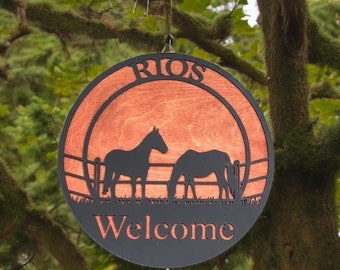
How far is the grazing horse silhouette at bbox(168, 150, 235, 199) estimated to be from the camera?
1.84 metres

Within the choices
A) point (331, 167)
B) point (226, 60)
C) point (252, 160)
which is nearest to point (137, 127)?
point (252, 160)

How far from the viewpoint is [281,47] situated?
2.67 metres

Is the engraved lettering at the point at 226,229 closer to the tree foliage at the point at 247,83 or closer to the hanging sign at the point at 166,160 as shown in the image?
the hanging sign at the point at 166,160

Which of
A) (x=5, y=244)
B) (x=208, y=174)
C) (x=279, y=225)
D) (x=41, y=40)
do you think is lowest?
(x=5, y=244)

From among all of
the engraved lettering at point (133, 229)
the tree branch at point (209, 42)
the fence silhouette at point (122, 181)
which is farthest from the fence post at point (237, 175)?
the tree branch at point (209, 42)

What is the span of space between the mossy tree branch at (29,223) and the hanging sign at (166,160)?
111 centimetres

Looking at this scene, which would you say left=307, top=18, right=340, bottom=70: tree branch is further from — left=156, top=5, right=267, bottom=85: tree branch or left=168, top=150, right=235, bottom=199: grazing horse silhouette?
left=168, top=150, right=235, bottom=199: grazing horse silhouette

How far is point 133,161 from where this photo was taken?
1851mm

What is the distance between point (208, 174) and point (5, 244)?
1.65 m

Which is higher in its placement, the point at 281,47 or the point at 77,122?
the point at 281,47

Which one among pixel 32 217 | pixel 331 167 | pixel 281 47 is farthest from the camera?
pixel 32 217

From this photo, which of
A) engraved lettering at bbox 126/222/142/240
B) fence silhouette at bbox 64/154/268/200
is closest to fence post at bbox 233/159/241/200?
fence silhouette at bbox 64/154/268/200

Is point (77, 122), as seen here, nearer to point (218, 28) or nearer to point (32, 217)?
point (32, 217)

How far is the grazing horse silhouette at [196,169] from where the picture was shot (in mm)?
1837
